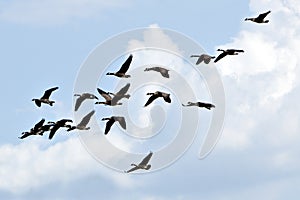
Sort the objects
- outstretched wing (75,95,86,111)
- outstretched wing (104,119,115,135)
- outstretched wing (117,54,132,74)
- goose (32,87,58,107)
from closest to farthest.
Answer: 1. outstretched wing (117,54,132,74)
2. outstretched wing (75,95,86,111)
3. outstretched wing (104,119,115,135)
4. goose (32,87,58,107)

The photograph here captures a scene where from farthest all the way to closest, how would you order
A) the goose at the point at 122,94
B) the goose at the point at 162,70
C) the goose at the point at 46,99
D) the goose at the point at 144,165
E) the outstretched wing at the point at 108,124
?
the goose at the point at 46,99 → the goose at the point at 144,165 → the outstretched wing at the point at 108,124 → the goose at the point at 162,70 → the goose at the point at 122,94

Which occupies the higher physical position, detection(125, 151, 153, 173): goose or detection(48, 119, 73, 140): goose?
detection(48, 119, 73, 140): goose

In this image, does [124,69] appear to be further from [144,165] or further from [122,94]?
[144,165]

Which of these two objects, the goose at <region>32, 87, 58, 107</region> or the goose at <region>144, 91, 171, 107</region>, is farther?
the goose at <region>32, 87, 58, 107</region>

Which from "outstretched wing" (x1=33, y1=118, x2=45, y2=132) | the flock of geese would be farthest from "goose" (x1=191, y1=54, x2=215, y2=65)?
"outstretched wing" (x1=33, y1=118, x2=45, y2=132)

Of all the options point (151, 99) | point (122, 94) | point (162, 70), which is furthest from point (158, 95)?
point (122, 94)

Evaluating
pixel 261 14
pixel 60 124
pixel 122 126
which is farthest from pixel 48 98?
pixel 261 14

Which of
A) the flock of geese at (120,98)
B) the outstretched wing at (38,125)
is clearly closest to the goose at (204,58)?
the flock of geese at (120,98)

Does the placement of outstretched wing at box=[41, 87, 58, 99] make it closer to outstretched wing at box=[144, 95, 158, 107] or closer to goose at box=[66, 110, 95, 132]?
goose at box=[66, 110, 95, 132]

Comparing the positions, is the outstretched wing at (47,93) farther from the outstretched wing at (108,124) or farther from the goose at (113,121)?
the outstretched wing at (108,124)

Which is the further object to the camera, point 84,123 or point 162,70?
point 84,123

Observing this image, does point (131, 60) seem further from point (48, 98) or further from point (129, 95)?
point (48, 98)

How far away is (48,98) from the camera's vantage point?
97.4 m

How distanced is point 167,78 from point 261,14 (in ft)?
31.2
